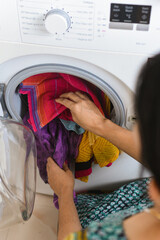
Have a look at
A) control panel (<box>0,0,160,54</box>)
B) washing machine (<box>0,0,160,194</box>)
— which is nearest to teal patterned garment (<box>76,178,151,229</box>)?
washing machine (<box>0,0,160,194</box>)

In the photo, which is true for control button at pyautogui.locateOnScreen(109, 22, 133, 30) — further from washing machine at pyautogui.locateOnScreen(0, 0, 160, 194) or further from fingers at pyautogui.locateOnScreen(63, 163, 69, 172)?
fingers at pyautogui.locateOnScreen(63, 163, 69, 172)

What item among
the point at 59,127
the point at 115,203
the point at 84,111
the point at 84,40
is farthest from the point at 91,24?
the point at 115,203

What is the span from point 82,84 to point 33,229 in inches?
28.9

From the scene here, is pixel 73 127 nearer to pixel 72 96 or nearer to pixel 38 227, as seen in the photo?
pixel 72 96

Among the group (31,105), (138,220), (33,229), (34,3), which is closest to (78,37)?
(34,3)

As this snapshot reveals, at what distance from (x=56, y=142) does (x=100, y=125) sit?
26 cm

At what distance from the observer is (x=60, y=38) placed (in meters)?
0.85

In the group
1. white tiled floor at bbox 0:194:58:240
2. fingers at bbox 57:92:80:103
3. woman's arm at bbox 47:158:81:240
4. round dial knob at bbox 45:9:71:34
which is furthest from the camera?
white tiled floor at bbox 0:194:58:240

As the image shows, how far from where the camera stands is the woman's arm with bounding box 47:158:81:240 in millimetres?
899

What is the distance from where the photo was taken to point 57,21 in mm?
783

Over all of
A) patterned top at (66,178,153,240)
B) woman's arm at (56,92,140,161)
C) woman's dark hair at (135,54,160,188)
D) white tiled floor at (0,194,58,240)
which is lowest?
white tiled floor at (0,194,58,240)

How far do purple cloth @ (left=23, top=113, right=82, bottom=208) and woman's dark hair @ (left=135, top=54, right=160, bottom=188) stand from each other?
721mm

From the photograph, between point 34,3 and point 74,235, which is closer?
point 74,235

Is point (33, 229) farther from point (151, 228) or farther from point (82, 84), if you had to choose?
point (151, 228)
